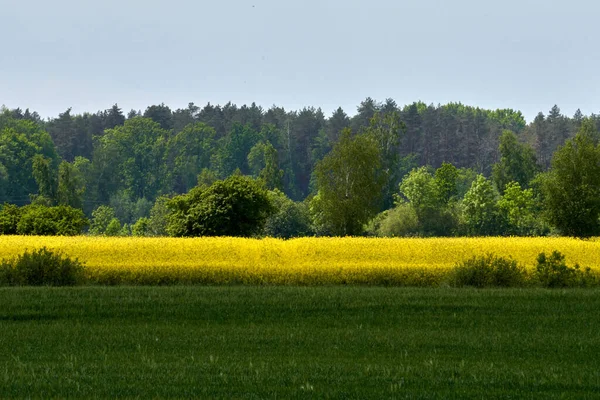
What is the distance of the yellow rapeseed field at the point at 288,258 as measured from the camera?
38.3 meters

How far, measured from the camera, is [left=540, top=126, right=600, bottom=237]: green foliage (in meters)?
67.3

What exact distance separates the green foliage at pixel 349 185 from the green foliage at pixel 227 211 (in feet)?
43.1

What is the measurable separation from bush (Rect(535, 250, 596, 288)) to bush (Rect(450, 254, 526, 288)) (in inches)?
32.5

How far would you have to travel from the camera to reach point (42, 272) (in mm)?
36594

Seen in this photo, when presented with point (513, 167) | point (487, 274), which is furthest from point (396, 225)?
point (487, 274)

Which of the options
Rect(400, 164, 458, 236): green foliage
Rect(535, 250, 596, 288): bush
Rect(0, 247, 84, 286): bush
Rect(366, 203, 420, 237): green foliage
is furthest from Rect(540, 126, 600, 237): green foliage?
Rect(400, 164, 458, 236): green foliage

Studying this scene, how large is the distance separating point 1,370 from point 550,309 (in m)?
16.4

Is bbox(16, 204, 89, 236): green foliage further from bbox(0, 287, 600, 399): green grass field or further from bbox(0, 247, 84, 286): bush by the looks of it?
bbox(0, 287, 600, 399): green grass field

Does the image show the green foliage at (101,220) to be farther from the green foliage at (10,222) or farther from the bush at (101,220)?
the green foliage at (10,222)

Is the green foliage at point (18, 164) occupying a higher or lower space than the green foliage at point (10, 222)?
higher

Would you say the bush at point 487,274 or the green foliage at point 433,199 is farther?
the green foliage at point 433,199

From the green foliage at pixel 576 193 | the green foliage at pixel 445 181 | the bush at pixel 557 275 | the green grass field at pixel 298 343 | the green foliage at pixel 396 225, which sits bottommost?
the green grass field at pixel 298 343

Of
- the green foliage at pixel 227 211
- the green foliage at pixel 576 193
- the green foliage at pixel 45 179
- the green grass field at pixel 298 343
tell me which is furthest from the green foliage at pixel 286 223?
the green grass field at pixel 298 343

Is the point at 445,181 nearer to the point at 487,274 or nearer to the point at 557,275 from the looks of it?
the point at 557,275
